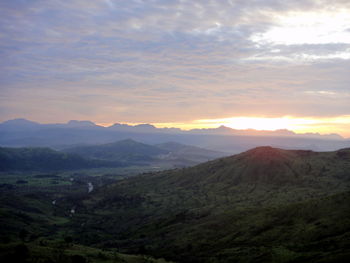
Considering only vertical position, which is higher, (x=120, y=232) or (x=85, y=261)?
(x=85, y=261)

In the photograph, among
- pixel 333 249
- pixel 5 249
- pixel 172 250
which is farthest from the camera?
pixel 172 250

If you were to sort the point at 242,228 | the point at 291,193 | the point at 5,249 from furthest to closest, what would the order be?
A: the point at 291,193 → the point at 242,228 → the point at 5,249

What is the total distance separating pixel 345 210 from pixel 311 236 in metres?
20.2

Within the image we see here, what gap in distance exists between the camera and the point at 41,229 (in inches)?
6255

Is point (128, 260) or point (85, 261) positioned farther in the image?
point (128, 260)

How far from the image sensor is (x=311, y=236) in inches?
3317

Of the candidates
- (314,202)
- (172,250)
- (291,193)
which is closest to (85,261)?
(172,250)

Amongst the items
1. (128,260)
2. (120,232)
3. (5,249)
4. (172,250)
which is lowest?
(120,232)

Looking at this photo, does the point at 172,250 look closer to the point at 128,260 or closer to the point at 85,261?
the point at 128,260

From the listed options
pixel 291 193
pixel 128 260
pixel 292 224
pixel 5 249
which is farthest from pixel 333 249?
pixel 291 193

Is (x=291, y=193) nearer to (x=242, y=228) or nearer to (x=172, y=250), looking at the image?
(x=242, y=228)

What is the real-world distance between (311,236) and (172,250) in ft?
140

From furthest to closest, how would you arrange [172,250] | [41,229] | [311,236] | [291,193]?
1. [291,193]
2. [41,229]
3. [172,250]
4. [311,236]

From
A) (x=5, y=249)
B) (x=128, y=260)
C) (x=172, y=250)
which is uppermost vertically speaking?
(x=5, y=249)
